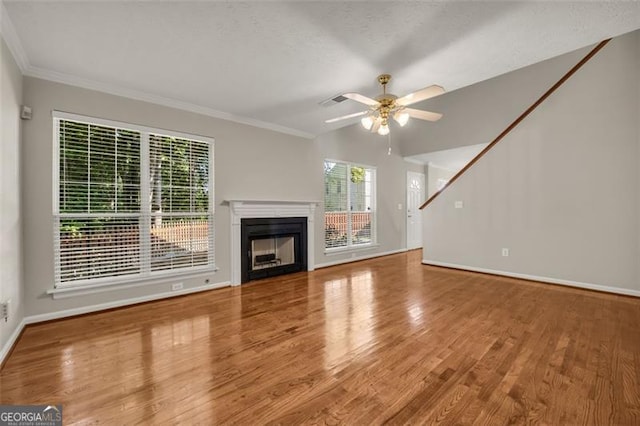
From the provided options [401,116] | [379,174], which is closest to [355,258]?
[379,174]

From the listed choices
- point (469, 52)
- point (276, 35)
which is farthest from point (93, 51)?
point (469, 52)

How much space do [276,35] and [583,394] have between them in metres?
3.29

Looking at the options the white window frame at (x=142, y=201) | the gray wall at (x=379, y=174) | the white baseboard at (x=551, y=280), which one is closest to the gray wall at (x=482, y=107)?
the gray wall at (x=379, y=174)

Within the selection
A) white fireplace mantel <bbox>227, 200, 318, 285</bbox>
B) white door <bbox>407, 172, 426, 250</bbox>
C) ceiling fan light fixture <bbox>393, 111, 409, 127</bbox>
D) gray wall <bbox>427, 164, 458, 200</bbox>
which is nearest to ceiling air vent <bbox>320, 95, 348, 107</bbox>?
ceiling fan light fixture <bbox>393, 111, 409, 127</bbox>

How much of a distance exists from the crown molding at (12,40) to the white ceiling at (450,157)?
7053 millimetres

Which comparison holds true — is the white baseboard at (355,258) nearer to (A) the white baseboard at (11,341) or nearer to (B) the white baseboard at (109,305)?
(B) the white baseboard at (109,305)

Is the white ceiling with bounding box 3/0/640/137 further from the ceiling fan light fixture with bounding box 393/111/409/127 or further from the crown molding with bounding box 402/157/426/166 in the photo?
the crown molding with bounding box 402/157/426/166

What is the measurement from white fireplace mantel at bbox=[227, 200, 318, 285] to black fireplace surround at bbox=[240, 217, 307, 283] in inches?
2.9

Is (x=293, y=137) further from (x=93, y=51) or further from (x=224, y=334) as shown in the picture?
(x=224, y=334)

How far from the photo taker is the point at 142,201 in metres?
3.38

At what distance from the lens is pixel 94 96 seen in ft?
10.0

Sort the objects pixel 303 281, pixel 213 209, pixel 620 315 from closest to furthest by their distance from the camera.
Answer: pixel 620 315, pixel 213 209, pixel 303 281

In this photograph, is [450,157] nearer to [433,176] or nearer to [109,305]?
[433,176]

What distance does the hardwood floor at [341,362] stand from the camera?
1.55 m
